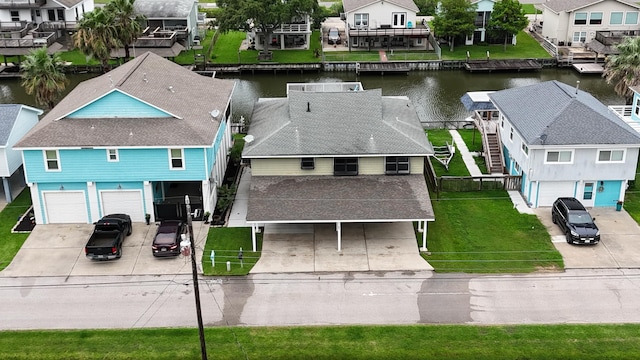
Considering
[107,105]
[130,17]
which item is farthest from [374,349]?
[130,17]

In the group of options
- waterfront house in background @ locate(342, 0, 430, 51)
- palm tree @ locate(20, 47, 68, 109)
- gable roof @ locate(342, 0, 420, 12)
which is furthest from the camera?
gable roof @ locate(342, 0, 420, 12)

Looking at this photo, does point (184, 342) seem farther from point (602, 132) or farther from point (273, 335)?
point (602, 132)

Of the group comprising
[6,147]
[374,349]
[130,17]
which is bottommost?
[374,349]

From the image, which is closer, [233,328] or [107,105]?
[233,328]

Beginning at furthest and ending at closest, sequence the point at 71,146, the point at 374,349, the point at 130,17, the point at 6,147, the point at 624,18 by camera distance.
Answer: the point at 624,18 → the point at 130,17 → the point at 6,147 → the point at 71,146 → the point at 374,349

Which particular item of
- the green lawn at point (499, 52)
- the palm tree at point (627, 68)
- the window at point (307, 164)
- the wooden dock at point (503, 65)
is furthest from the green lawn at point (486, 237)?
the green lawn at point (499, 52)

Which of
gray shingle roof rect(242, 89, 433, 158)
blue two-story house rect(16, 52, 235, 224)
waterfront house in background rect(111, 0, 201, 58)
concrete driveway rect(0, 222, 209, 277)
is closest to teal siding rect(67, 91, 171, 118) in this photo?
blue two-story house rect(16, 52, 235, 224)

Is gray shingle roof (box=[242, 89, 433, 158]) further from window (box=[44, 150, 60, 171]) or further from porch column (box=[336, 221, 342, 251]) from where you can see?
window (box=[44, 150, 60, 171])

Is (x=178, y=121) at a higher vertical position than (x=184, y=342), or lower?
higher
